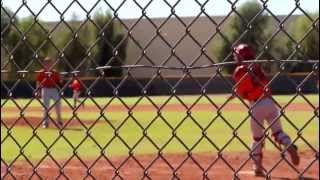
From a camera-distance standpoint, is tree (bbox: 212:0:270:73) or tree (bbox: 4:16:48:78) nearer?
tree (bbox: 212:0:270:73)

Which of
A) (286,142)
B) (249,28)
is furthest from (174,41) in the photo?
(249,28)

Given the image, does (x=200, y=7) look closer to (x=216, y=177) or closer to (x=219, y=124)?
(x=216, y=177)

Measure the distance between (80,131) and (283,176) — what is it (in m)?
8.24

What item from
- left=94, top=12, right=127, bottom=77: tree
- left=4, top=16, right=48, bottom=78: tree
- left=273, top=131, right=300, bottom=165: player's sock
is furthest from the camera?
left=273, top=131, right=300, bottom=165: player's sock

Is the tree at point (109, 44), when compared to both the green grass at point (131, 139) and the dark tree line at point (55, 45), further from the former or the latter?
the green grass at point (131, 139)

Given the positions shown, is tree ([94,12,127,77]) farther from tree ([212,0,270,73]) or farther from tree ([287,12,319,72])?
tree ([287,12,319,72])

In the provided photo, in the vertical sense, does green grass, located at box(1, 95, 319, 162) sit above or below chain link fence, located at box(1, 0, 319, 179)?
above

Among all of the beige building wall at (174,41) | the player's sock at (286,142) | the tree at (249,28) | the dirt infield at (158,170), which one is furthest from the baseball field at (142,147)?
the tree at (249,28)

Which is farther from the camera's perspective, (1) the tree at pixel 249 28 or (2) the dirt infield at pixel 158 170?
(2) the dirt infield at pixel 158 170

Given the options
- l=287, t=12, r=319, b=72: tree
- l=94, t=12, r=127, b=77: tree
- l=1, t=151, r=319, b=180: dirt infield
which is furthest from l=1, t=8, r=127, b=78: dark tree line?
l=1, t=151, r=319, b=180: dirt infield

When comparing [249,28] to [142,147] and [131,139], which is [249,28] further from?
[131,139]

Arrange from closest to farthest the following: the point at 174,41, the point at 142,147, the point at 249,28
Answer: the point at 249,28, the point at 174,41, the point at 142,147

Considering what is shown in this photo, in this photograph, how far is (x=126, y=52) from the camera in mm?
42250

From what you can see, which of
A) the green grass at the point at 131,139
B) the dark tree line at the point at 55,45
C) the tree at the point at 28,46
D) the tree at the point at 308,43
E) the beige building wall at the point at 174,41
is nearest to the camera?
the tree at the point at 308,43
